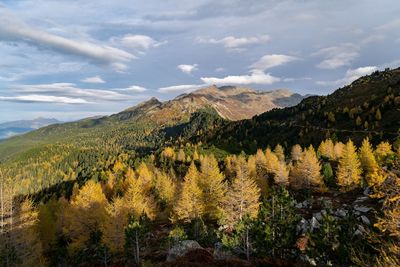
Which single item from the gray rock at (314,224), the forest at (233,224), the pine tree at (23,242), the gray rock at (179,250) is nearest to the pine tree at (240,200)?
the forest at (233,224)

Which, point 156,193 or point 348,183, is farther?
point 156,193

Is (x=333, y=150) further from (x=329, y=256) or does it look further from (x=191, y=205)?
(x=329, y=256)

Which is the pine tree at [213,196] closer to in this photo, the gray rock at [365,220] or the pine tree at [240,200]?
the pine tree at [240,200]

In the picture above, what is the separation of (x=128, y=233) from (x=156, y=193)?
53.7 m

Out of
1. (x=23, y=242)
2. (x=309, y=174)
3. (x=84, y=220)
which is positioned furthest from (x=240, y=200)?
(x=23, y=242)

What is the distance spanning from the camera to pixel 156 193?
10194 cm

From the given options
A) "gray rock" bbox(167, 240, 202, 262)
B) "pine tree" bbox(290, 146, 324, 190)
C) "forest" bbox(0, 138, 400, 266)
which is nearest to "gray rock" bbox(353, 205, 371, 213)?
"forest" bbox(0, 138, 400, 266)

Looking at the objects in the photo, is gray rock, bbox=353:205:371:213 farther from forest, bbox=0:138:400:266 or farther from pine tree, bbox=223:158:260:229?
pine tree, bbox=223:158:260:229

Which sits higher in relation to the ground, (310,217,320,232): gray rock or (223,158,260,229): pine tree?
(223,158,260,229): pine tree

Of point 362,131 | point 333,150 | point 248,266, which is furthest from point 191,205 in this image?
point 362,131

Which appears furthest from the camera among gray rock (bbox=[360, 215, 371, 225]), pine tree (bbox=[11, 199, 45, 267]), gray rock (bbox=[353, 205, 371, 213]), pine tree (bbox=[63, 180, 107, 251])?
pine tree (bbox=[63, 180, 107, 251])

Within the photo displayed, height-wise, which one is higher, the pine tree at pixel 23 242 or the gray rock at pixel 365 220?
the pine tree at pixel 23 242

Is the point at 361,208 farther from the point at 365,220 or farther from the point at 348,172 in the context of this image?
the point at 348,172

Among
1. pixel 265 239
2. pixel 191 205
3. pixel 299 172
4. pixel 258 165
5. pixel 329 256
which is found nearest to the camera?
pixel 329 256
